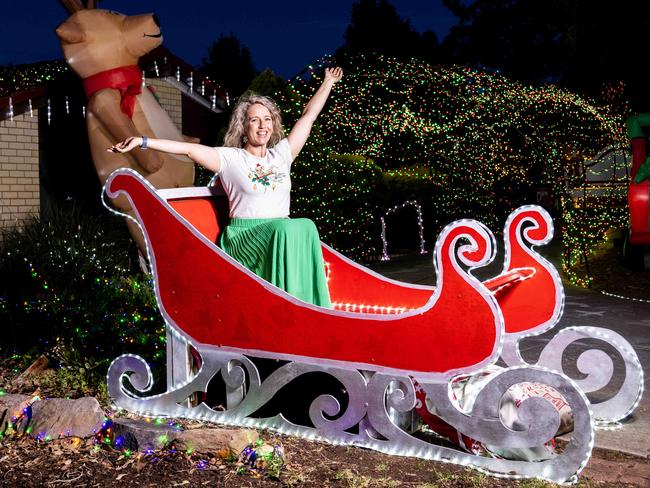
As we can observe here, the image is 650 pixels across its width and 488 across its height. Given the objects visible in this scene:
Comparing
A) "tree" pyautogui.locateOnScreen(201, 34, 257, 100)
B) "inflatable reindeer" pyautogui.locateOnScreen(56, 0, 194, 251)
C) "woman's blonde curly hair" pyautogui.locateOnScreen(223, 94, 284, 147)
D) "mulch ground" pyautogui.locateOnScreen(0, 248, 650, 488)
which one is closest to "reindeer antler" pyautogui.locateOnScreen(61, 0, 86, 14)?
"inflatable reindeer" pyautogui.locateOnScreen(56, 0, 194, 251)

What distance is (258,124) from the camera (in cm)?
420

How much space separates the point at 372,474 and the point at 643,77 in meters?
→ 15.2

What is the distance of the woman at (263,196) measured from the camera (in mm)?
3963

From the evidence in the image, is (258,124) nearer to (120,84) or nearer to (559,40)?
(120,84)

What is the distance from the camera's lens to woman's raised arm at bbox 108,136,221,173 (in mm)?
3908

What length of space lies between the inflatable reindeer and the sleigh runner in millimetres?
3491

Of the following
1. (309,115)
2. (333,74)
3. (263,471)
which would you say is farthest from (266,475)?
(333,74)

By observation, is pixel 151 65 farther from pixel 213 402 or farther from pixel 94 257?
pixel 213 402

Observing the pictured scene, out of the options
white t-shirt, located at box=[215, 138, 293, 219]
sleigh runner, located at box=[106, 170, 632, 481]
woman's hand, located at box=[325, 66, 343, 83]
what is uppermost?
woman's hand, located at box=[325, 66, 343, 83]

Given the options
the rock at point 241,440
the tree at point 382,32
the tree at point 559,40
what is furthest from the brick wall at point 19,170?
the tree at point 382,32

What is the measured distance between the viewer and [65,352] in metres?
5.13

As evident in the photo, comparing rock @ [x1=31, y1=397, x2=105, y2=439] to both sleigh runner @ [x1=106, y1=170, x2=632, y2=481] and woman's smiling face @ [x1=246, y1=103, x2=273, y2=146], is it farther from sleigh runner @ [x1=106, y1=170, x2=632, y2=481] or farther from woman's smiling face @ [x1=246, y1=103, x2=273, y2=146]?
woman's smiling face @ [x1=246, y1=103, x2=273, y2=146]

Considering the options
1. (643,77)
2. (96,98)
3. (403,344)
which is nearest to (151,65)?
(96,98)

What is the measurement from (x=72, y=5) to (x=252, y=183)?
181 inches
